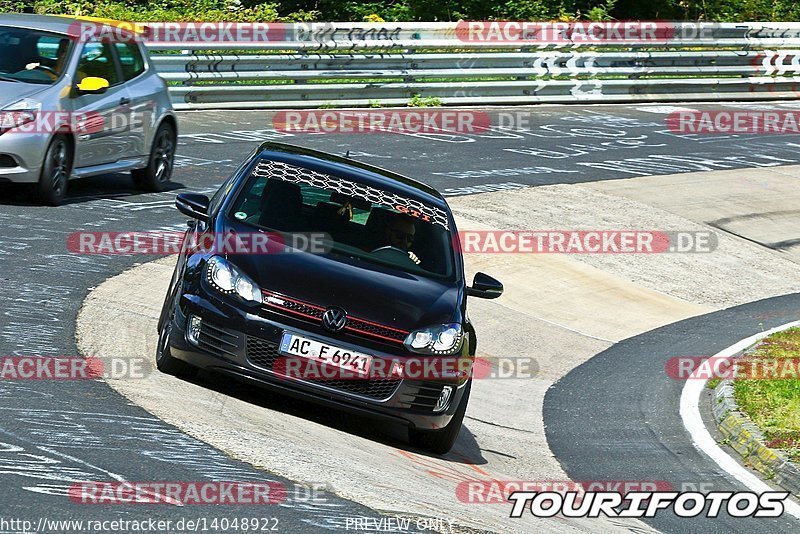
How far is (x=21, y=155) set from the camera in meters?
12.4

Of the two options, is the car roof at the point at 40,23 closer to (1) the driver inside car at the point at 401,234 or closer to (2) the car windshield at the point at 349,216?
(2) the car windshield at the point at 349,216

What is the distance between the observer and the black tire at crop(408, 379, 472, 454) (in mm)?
8125

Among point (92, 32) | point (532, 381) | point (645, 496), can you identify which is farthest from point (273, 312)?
point (92, 32)

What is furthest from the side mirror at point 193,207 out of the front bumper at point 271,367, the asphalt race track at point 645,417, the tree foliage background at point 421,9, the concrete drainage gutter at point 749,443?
the tree foliage background at point 421,9

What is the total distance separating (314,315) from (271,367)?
1.26 feet

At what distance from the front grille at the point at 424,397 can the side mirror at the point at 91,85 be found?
6.78m

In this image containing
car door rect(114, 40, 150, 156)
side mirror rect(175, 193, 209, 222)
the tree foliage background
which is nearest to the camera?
side mirror rect(175, 193, 209, 222)

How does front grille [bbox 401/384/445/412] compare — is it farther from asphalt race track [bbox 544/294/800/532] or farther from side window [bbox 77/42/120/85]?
side window [bbox 77/42/120/85]

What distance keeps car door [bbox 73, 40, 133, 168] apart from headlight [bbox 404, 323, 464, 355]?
Answer: 6.43m

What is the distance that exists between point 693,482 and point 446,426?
1706 mm

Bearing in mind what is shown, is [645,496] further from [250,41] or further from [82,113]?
[250,41]

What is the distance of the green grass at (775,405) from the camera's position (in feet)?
29.8
